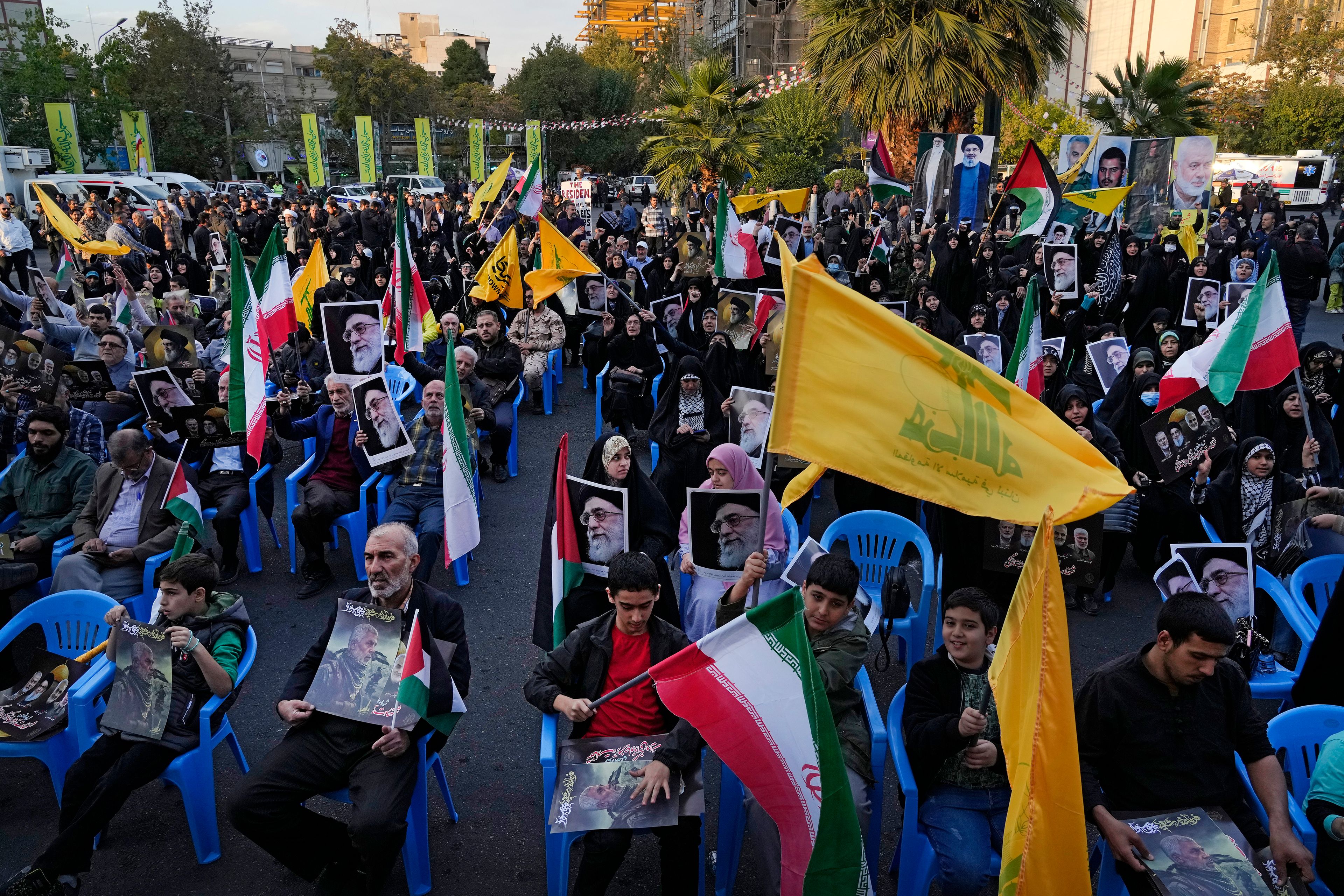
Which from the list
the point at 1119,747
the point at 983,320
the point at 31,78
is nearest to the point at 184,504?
the point at 1119,747

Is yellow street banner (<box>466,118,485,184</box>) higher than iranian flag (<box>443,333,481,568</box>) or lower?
higher

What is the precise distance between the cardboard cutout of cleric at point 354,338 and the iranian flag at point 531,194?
14.4 feet

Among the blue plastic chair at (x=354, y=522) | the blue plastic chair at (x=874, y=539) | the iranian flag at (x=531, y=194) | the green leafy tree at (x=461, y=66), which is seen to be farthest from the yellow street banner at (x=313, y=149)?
the green leafy tree at (x=461, y=66)

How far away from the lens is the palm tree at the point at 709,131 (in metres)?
22.3

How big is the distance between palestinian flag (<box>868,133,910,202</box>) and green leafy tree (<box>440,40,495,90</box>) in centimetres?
5087

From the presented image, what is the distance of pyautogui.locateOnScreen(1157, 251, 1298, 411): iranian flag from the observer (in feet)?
18.1

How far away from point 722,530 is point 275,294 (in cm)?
447

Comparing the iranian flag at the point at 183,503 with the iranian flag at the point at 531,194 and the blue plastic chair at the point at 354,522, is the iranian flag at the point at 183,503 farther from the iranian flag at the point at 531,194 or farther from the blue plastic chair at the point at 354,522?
the iranian flag at the point at 531,194

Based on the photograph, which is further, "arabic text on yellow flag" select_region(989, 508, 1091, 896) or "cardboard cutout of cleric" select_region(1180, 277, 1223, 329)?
"cardboard cutout of cleric" select_region(1180, 277, 1223, 329)

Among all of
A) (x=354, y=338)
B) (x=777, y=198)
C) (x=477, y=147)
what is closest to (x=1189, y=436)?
(x=354, y=338)

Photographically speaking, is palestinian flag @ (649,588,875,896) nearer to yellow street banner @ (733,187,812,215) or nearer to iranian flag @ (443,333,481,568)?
iranian flag @ (443,333,481,568)

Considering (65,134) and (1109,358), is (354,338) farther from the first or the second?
(65,134)

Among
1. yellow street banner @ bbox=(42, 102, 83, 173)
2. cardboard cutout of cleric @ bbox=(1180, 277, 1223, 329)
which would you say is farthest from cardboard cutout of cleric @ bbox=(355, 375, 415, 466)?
yellow street banner @ bbox=(42, 102, 83, 173)

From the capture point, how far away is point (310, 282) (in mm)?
9562
